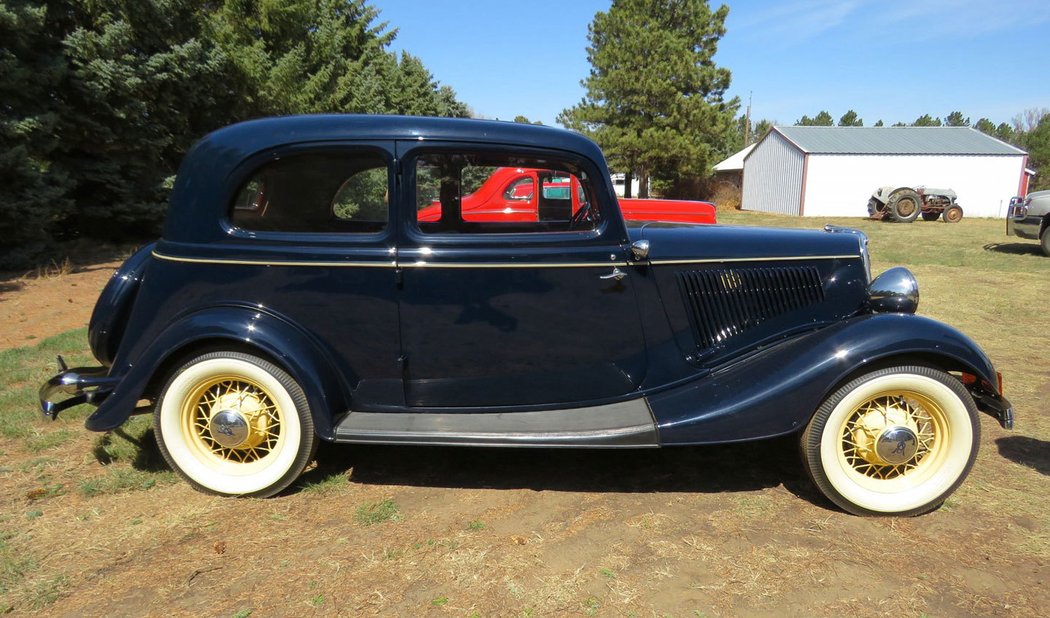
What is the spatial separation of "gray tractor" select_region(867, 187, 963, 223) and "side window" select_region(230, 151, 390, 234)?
23.5 meters

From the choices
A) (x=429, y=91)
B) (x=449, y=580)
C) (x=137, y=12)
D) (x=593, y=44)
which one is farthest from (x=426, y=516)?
(x=593, y=44)

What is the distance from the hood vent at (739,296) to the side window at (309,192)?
1593 millimetres

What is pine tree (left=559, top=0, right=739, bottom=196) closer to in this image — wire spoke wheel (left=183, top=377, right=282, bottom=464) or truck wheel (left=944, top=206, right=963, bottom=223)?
truck wheel (left=944, top=206, right=963, bottom=223)

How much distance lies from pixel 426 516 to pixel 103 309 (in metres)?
2.05

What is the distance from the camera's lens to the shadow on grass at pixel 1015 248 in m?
13.0

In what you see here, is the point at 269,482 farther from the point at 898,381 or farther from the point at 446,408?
the point at 898,381

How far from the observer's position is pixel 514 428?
9.62ft

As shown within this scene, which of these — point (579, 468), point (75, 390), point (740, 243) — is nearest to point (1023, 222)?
point (740, 243)

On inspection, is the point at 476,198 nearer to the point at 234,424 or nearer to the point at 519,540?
the point at 234,424

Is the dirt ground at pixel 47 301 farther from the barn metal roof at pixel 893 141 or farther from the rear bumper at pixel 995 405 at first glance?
the barn metal roof at pixel 893 141

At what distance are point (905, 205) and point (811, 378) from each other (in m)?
22.9

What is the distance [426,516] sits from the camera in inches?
114

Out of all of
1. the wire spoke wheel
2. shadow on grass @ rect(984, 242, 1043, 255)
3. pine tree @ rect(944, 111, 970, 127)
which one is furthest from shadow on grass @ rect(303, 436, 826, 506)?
pine tree @ rect(944, 111, 970, 127)

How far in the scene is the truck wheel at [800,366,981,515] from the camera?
2.84 meters
